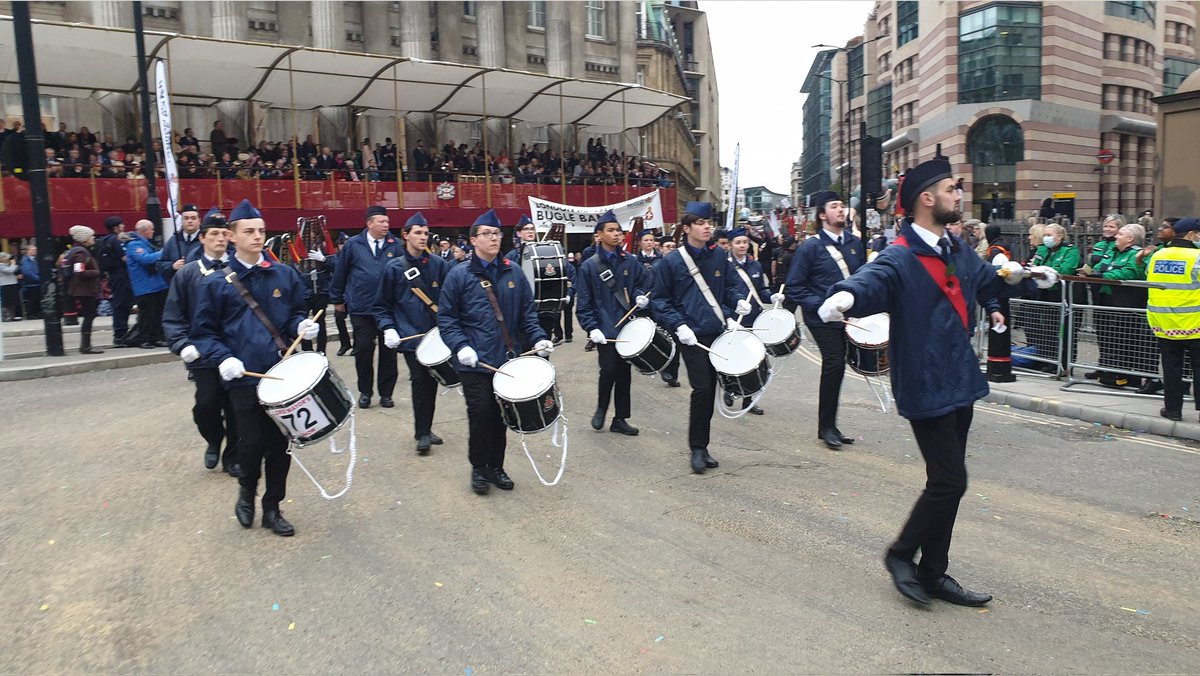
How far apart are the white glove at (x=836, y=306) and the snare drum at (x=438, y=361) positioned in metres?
→ 4.06

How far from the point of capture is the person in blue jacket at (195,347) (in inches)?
217

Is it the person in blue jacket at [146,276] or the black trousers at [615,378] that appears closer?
the black trousers at [615,378]

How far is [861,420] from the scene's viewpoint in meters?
8.91

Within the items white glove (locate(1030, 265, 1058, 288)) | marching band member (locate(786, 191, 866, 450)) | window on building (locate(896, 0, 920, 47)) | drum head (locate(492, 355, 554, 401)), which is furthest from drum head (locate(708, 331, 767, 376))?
window on building (locate(896, 0, 920, 47))

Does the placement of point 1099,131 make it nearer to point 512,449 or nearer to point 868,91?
point 868,91

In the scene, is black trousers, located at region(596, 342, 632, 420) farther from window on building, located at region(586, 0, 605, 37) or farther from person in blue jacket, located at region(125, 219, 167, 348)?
window on building, located at region(586, 0, 605, 37)

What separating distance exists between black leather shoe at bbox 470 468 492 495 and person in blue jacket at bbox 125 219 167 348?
8551 millimetres

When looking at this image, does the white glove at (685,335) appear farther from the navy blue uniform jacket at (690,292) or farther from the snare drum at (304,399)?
the snare drum at (304,399)

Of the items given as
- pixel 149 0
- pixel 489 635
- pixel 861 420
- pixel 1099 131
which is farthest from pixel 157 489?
pixel 1099 131

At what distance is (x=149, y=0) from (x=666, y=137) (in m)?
41.7

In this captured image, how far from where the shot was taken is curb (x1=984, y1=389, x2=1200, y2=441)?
26.7ft

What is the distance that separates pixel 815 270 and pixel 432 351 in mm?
3554

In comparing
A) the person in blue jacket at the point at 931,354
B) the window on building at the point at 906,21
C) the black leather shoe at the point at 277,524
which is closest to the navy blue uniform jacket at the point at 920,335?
the person in blue jacket at the point at 931,354

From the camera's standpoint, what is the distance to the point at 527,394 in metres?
5.86
